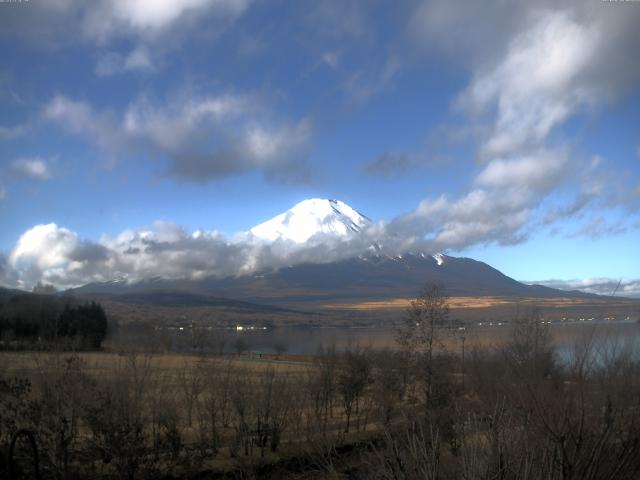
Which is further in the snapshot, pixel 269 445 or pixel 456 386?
pixel 456 386

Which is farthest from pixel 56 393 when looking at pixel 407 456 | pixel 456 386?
pixel 456 386

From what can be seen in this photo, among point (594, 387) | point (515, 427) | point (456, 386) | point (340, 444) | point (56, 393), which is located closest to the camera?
point (515, 427)

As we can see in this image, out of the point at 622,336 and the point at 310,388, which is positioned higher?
the point at 622,336

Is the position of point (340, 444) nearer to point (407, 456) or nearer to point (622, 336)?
point (622, 336)

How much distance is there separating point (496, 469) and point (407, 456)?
1.00 meters

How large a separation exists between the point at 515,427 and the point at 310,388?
16.8 meters

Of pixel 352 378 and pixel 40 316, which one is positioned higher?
pixel 40 316

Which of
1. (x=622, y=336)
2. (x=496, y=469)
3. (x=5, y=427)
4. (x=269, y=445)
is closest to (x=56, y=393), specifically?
(x=5, y=427)

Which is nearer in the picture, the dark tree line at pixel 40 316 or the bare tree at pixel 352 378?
the bare tree at pixel 352 378

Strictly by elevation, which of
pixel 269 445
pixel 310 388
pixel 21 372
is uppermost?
pixel 21 372

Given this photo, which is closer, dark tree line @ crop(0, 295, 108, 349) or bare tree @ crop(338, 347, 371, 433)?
bare tree @ crop(338, 347, 371, 433)

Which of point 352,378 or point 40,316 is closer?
point 352,378

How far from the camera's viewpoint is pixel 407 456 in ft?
20.5

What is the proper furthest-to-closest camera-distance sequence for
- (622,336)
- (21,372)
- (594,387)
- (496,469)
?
1. (21,372)
2. (622,336)
3. (594,387)
4. (496,469)
